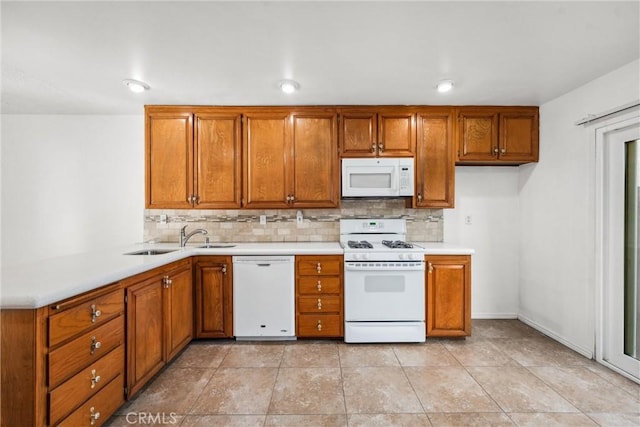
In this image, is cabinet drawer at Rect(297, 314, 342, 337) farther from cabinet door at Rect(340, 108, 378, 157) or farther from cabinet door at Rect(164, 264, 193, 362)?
cabinet door at Rect(340, 108, 378, 157)

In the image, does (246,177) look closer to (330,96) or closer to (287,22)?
(330,96)

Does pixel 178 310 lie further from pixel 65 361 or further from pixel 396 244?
pixel 396 244

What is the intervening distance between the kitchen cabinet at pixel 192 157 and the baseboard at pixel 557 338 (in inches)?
135

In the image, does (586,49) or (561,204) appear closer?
(586,49)

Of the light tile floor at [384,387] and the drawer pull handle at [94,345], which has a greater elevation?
the drawer pull handle at [94,345]

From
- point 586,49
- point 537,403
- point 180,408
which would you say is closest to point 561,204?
point 586,49

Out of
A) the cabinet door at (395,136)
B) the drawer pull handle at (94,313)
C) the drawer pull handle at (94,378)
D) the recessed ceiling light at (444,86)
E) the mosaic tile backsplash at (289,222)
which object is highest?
the recessed ceiling light at (444,86)

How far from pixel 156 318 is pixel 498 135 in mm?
3552

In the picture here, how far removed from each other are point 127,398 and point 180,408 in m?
0.32

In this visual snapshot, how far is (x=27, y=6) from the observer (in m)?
1.55

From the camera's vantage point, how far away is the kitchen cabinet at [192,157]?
3.00 metres

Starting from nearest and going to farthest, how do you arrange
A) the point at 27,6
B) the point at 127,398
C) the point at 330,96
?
the point at 27,6 → the point at 127,398 → the point at 330,96

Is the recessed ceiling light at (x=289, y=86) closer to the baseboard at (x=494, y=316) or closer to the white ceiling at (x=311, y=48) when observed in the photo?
the white ceiling at (x=311, y=48)

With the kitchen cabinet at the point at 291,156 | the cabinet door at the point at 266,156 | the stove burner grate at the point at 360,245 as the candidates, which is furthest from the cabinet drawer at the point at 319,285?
the cabinet door at the point at 266,156
